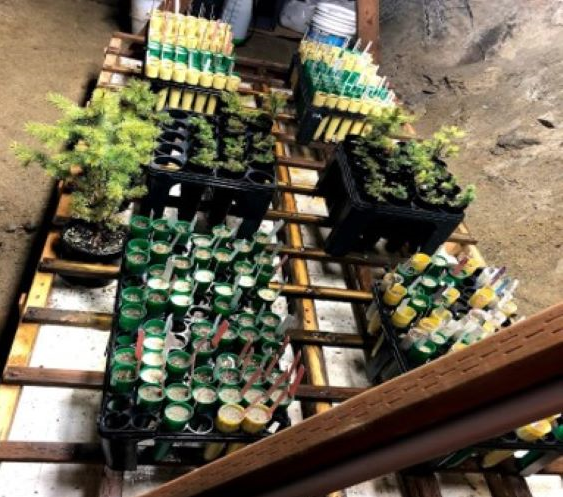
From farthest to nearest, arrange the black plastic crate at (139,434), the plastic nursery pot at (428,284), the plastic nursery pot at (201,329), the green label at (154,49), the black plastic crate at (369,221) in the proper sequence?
the green label at (154,49) < the black plastic crate at (369,221) < the plastic nursery pot at (428,284) < the plastic nursery pot at (201,329) < the black plastic crate at (139,434)

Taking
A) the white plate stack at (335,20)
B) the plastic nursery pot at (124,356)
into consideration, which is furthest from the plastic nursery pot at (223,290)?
the white plate stack at (335,20)

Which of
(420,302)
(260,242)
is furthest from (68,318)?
(420,302)

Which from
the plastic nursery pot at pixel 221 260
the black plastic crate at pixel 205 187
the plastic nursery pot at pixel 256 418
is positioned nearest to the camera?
the plastic nursery pot at pixel 256 418

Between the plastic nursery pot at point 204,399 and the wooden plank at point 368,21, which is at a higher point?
the wooden plank at point 368,21

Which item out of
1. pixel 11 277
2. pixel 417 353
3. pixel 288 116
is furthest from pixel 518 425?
pixel 288 116

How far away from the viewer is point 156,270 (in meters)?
2.74

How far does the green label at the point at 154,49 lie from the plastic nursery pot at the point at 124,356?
292 centimetres

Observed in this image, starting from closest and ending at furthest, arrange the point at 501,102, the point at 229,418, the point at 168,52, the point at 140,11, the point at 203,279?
the point at 229,418 → the point at 203,279 → the point at 168,52 → the point at 501,102 → the point at 140,11

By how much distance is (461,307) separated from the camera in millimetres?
3088

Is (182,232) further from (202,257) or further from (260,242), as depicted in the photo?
(260,242)

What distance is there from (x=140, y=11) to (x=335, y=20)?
2.51 metres

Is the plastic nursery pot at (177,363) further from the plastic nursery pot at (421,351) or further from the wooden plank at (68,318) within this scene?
the plastic nursery pot at (421,351)

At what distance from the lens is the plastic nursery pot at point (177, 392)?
86.0 inches

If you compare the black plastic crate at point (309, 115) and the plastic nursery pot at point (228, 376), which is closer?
the plastic nursery pot at point (228, 376)
